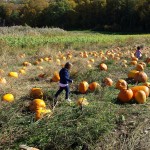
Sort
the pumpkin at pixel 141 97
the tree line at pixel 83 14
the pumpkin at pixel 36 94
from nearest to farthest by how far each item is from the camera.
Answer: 1. the pumpkin at pixel 141 97
2. the pumpkin at pixel 36 94
3. the tree line at pixel 83 14

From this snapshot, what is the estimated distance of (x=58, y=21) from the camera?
67.4 meters

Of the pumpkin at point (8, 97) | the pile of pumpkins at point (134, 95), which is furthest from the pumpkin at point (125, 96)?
the pumpkin at point (8, 97)

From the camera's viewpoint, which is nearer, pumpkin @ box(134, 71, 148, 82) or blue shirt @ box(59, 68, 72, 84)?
blue shirt @ box(59, 68, 72, 84)

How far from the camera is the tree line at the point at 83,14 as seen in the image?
58656 millimetres

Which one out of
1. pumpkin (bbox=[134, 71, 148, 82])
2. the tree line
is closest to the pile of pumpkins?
pumpkin (bbox=[134, 71, 148, 82])

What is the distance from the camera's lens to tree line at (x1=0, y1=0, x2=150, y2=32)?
58.7 m

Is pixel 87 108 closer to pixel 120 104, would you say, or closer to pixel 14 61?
pixel 120 104

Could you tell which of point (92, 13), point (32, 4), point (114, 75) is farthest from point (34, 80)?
point (32, 4)

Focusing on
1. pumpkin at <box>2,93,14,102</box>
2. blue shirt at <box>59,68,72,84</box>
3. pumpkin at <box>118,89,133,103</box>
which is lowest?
pumpkin at <box>2,93,14,102</box>

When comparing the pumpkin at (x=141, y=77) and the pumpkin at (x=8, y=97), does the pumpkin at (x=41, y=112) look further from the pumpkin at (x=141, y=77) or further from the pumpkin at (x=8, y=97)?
the pumpkin at (x=141, y=77)

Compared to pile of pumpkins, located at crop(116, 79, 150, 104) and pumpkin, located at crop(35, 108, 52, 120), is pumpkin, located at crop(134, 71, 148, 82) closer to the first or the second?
pile of pumpkins, located at crop(116, 79, 150, 104)

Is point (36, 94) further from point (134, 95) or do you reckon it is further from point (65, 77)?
point (134, 95)

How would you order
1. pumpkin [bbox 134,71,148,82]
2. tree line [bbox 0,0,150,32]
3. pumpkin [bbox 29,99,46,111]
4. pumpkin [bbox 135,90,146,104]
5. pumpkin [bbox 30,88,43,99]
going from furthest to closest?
tree line [bbox 0,0,150,32], pumpkin [bbox 134,71,148,82], pumpkin [bbox 30,88,43,99], pumpkin [bbox 135,90,146,104], pumpkin [bbox 29,99,46,111]

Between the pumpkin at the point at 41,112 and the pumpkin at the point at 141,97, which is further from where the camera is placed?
the pumpkin at the point at 141,97
